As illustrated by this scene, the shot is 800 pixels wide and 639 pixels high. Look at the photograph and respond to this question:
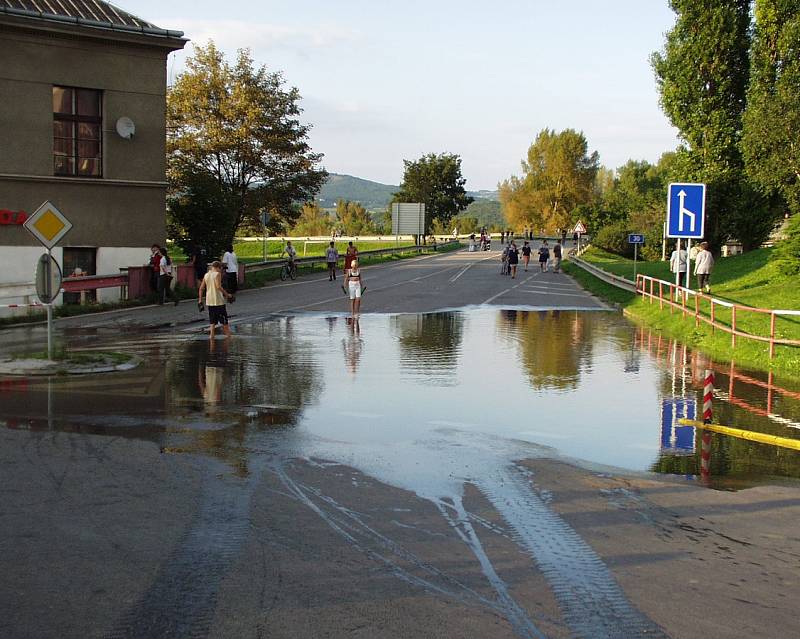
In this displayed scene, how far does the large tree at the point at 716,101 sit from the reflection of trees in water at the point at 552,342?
65.1 feet

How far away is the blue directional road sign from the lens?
881 inches

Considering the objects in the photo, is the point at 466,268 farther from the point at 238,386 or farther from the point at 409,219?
the point at 238,386

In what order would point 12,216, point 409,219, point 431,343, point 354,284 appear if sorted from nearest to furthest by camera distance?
point 431,343, point 354,284, point 12,216, point 409,219

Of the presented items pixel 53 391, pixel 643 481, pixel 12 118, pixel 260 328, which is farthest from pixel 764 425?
pixel 12 118

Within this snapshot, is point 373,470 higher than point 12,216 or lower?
lower

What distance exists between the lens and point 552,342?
790 inches

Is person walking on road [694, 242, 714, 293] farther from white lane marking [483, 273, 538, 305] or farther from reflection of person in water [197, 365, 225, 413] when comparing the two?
reflection of person in water [197, 365, 225, 413]

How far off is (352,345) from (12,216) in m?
15.7

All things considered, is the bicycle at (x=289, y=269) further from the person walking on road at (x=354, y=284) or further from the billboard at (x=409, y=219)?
the billboard at (x=409, y=219)

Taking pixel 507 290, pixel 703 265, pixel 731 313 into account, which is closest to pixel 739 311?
pixel 731 313

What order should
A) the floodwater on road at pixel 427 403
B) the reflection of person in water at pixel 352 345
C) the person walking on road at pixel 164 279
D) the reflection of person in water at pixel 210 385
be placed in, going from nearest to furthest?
the floodwater on road at pixel 427 403 < the reflection of person in water at pixel 210 385 < the reflection of person in water at pixel 352 345 < the person walking on road at pixel 164 279

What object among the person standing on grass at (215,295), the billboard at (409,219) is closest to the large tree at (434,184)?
the billboard at (409,219)

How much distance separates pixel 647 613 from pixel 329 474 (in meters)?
3.78

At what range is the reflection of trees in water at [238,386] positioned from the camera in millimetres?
9789
